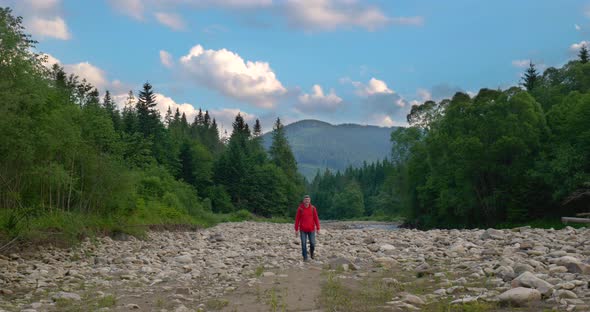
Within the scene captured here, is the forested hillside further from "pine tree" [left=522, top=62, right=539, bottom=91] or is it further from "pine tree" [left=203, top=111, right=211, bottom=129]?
"pine tree" [left=203, top=111, right=211, bottom=129]

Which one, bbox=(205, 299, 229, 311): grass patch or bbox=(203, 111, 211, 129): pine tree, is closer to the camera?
bbox=(205, 299, 229, 311): grass patch

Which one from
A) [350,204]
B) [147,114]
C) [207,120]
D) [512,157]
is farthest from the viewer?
[207,120]

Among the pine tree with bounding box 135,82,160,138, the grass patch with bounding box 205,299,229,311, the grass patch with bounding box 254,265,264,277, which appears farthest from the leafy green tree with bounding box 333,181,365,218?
the grass patch with bounding box 205,299,229,311

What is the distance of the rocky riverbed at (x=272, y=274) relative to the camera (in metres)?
9.75

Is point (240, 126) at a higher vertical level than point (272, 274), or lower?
higher

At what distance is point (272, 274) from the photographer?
13.7 metres

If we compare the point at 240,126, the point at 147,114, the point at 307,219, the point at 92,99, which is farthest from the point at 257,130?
the point at 307,219

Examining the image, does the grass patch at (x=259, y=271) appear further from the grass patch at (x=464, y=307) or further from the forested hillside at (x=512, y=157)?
the forested hillside at (x=512, y=157)

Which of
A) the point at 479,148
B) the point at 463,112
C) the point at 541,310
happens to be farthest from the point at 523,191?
the point at 541,310

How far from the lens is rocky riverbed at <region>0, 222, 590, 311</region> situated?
975 centimetres

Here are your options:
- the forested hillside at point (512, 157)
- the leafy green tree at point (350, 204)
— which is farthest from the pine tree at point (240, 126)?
the forested hillside at point (512, 157)

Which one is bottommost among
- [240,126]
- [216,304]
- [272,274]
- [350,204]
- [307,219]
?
[216,304]

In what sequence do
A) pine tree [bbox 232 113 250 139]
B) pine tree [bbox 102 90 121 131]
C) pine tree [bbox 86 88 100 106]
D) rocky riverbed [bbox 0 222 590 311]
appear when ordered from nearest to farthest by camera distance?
1. rocky riverbed [bbox 0 222 590 311]
2. pine tree [bbox 86 88 100 106]
3. pine tree [bbox 102 90 121 131]
4. pine tree [bbox 232 113 250 139]

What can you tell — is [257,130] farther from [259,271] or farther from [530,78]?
[259,271]
